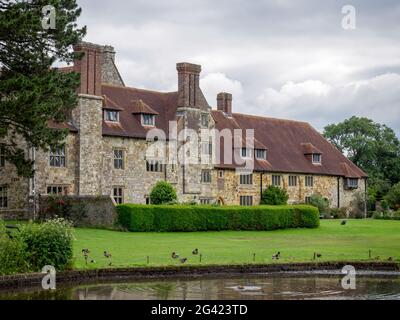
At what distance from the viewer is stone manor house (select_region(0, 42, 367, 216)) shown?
157 feet

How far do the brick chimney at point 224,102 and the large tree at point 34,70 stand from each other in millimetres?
29011

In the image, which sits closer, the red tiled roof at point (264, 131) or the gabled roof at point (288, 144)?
the red tiled roof at point (264, 131)

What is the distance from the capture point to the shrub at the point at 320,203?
63.0 m

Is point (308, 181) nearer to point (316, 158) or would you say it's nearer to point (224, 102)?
point (316, 158)

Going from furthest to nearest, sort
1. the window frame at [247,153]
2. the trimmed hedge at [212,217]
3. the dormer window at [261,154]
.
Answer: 1. the dormer window at [261,154]
2. the window frame at [247,153]
3. the trimmed hedge at [212,217]

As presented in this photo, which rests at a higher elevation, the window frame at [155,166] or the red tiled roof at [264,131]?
the red tiled roof at [264,131]

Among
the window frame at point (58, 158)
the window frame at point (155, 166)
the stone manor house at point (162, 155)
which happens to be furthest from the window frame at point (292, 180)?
the window frame at point (58, 158)

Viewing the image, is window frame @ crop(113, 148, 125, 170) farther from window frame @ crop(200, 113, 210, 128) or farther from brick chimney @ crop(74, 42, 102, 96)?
window frame @ crop(200, 113, 210, 128)

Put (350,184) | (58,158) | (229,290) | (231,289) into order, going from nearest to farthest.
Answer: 1. (229,290)
2. (231,289)
3. (58,158)
4. (350,184)

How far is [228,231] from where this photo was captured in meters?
46.3

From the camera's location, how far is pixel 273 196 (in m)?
59.7

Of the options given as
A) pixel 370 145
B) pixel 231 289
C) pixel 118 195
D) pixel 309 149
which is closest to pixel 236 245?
pixel 231 289

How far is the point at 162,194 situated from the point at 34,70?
1861 centimetres

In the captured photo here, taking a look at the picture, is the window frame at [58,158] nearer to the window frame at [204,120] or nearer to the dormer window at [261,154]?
the window frame at [204,120]
